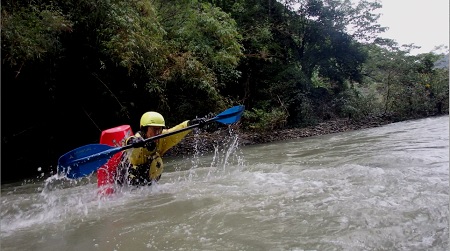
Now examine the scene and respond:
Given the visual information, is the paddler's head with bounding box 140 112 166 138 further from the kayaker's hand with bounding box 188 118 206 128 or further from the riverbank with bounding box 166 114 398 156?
the riverbank with bounding box 166 114 398 156

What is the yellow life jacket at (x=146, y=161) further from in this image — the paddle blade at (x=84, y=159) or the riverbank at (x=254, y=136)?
the riverbank at (x=254, y=136)

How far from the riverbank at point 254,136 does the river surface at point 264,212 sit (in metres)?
4.04

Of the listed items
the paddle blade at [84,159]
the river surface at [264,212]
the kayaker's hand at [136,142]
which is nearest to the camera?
the river surface at [264,212]

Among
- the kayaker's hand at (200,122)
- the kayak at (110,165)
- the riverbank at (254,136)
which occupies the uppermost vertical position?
the kayaker's hand at (200,122)

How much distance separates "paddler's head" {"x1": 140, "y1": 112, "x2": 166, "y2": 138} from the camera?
3.84m

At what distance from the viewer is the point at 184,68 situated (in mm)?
7508

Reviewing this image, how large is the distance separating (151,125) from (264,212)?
1.83 meters

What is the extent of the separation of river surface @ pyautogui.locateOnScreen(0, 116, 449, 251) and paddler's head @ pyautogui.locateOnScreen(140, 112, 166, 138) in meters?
0.66

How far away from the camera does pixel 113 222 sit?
9.22 ft

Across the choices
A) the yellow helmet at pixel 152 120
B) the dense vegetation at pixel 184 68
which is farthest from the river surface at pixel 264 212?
the dense vegetation at pixel 184 68

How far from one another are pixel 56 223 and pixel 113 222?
583 millimetres

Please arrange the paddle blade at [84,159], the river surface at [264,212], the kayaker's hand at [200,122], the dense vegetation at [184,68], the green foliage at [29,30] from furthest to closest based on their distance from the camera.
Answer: the dense vegetation at [184,68] → the green foliage at [29,30] → the kayaker's hand at [200,122] → the paddle blade at [84,159] → the river surface at [264,212]

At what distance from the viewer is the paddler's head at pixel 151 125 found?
3.84 m

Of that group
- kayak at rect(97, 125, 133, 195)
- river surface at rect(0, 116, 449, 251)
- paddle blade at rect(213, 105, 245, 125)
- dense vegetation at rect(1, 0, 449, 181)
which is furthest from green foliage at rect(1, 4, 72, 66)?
paddle blade at rect(213, 105, 245, 125)
